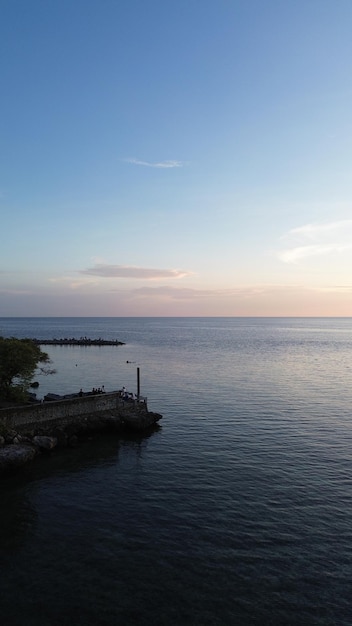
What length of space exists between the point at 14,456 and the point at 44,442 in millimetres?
4711

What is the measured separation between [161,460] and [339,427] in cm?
2132

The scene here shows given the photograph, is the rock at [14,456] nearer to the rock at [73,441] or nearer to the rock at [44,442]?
the rock at [44,442]

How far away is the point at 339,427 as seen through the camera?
47406 millimetres

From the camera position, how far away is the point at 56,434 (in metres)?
42.2

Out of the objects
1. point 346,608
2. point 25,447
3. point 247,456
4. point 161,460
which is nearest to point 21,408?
point 25,447

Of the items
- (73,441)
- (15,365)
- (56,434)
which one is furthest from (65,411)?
(15,365)

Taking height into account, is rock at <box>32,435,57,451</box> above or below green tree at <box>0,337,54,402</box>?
below

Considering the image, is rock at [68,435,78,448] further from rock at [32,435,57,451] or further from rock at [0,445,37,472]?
rock at [0,445,37,472]

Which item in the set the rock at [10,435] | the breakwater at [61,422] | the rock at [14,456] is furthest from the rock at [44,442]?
the rock at [14,456]

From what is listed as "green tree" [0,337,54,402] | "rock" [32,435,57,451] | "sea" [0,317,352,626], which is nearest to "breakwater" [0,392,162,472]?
"rock" [32,435,57,451]

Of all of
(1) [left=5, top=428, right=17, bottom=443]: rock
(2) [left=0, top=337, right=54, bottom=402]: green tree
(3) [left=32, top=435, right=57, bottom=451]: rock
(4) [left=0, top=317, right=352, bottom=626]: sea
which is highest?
(2) [left=0, top=337, right=54, bottom=402]: green tree

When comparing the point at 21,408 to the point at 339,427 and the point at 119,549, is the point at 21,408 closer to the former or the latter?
the point at 119,549

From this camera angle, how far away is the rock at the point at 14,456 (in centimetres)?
3431

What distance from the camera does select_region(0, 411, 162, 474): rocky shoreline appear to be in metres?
35.3
